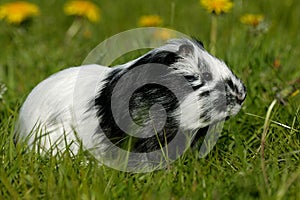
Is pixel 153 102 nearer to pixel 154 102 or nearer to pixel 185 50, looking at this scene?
pixel 154 102

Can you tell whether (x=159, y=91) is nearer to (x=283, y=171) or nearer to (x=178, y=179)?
(x=178, y=179)

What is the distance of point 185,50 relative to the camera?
2.97m

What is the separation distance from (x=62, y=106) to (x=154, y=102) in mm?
554

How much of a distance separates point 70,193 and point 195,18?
4.11m

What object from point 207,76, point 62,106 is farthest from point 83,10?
point 207,76

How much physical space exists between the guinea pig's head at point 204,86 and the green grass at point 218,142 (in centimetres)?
17

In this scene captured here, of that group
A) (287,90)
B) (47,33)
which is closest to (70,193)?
(287,90)

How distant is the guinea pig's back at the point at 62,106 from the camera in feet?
10.1

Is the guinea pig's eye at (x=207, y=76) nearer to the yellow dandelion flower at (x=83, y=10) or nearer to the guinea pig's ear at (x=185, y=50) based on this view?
the guinea pig's ear at (x=185, y=50)

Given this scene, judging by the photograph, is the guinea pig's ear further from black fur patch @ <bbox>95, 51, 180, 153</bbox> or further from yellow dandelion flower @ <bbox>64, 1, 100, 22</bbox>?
yellow dandelion flower @ <bbox>64, 1, 100, 22</bbox>

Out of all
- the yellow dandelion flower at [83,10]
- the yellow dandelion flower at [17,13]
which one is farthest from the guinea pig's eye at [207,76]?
the yellow dandelion flower at [17,13]

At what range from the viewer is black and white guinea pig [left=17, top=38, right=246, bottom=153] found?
9.41ft

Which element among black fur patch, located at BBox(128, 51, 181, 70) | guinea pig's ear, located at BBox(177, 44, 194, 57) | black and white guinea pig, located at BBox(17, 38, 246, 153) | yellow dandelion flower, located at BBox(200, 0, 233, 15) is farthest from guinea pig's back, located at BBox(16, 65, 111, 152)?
yellow dandelion flower, located at BBox(200, 0, 233, 15)

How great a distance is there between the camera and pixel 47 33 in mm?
5852
